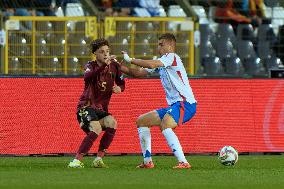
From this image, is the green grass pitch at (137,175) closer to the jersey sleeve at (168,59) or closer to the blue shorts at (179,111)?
the blue shorts at (179,111)

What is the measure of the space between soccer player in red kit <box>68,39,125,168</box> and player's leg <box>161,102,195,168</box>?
0.80 metres

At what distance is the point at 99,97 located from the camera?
48.9ft

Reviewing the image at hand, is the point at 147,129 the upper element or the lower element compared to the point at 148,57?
lower

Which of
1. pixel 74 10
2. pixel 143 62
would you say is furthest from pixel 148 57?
pixel 143 62

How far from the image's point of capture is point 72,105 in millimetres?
17969

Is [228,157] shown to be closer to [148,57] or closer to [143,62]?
[143,62]

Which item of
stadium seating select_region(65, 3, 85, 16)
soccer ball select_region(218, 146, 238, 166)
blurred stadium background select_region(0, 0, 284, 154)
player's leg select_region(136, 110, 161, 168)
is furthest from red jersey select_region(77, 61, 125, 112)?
stadium seating select_region(65, 3, 85, 16)

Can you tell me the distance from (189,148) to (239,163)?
92.3 inches

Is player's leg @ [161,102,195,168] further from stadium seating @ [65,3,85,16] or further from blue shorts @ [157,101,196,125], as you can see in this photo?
stadium seating @ [65,3,85,16]

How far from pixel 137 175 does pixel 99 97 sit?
2.05 metres

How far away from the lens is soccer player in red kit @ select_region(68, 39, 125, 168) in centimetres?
1455

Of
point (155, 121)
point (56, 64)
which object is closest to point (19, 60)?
point (56, 64)

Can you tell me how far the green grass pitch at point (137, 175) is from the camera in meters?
11.7

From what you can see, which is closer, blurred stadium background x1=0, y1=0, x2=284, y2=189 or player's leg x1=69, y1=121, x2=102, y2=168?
blurred stadium background x1=0, y1=0, x2=284, y2=189
